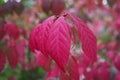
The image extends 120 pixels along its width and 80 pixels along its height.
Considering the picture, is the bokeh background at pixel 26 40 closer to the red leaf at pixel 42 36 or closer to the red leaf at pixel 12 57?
the red leaf at pixel 12 57

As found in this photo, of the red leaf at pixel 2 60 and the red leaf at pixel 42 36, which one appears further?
the red leaf at pixel 2 60

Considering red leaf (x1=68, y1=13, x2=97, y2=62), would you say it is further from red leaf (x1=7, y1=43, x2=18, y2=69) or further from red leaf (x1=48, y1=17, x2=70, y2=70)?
red leaf (x1=7, y1=43, x2=18, y2=69)

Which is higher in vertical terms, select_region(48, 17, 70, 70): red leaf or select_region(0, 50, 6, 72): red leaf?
select_region(0, 50, 6, 72): red leaf

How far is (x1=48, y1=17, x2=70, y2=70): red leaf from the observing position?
923 millimetres

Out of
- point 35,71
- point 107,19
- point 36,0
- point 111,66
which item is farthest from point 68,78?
point 107,19

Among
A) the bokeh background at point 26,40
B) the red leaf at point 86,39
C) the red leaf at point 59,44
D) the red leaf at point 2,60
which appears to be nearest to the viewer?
the red leaf at point 59,44

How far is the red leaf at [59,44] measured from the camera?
923 mm

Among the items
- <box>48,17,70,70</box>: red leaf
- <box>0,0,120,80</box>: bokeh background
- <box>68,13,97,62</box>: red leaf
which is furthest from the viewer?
<box>0,0,120,80</box>: bokeh background

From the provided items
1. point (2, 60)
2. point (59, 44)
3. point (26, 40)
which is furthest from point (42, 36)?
point (26, 40)

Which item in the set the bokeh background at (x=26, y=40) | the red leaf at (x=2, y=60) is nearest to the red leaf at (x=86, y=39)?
the bokeh background at (x=26, y=40)

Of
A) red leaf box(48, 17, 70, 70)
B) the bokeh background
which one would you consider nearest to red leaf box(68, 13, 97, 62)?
red leaf box(48, 17, 70, 70)

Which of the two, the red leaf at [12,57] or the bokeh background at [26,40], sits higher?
the bokeh background at [26,40]

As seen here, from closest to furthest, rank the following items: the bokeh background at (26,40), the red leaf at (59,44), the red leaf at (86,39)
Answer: the red leaf at (59,44) → the red leaf at (86,39) → the bokeh background at (26,40)

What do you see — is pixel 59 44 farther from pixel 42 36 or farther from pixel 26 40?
pixel 26 40
